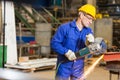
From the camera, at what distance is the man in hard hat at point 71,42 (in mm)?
2273

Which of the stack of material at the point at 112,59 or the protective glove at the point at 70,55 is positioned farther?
the stack of material at the point at 112,59

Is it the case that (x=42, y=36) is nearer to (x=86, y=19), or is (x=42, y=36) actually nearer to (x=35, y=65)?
(x=35, y=65)

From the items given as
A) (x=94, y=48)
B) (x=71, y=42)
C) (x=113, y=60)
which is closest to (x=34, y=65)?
(x=113, y=60)

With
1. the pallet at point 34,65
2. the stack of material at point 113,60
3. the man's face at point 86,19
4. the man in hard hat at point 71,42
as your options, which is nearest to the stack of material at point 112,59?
the stack of material at point 113,60

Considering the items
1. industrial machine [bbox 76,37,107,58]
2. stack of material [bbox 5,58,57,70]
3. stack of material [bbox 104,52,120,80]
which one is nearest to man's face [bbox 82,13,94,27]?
industrial machine [bbox 76,37,107,58]

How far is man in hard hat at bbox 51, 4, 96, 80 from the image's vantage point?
7.46ft

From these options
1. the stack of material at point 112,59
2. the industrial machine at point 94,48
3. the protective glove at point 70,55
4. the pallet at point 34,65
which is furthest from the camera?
the pallet at point 34,65

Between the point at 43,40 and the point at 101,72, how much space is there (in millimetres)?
1941

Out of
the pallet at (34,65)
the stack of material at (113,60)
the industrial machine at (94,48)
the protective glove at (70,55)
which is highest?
the industrial machine at (94,48)

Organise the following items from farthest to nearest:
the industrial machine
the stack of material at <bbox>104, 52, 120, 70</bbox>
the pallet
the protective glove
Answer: the pallet → the stack of material at <bbox>104, 52, 120, 70</bbox> → the protective glove → the industrial machine

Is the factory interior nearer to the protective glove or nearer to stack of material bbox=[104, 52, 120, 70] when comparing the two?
stack of material bbox=[104, 52, 120, 70]

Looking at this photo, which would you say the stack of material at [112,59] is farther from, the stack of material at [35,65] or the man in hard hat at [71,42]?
the stack of material at [35,65]

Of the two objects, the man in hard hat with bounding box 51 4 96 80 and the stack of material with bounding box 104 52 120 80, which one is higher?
the man in hard hat with bounding box 51 4 96 80

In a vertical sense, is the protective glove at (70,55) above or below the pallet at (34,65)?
above
